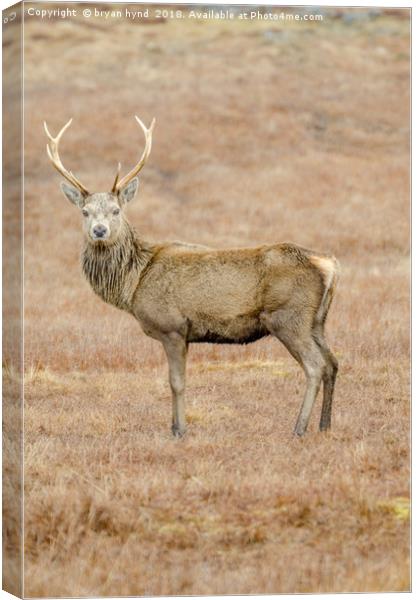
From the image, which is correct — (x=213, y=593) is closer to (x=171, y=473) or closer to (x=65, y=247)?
(x=171, y=473)

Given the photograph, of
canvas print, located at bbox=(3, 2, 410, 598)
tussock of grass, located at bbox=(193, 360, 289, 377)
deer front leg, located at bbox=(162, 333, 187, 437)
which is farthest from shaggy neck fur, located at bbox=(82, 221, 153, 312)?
tussock of grass, located at bbox=(193, 360, 289, 377)

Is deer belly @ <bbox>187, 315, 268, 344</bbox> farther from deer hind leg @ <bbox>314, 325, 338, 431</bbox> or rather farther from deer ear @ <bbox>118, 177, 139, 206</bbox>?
deer ear @ <bbox>118, 177, 139, 206</bbox>

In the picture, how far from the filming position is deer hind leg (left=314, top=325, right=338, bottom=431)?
916 centimetres

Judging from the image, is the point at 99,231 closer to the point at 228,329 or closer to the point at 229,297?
the point at 229,297

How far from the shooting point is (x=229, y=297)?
905 centimetres

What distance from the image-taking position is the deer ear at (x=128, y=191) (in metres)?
9.18

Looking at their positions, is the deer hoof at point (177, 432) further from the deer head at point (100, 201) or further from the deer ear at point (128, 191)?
the deer ear at point (128, 191)

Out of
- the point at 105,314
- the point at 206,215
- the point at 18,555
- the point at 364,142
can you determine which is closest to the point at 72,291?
the point at 105,314

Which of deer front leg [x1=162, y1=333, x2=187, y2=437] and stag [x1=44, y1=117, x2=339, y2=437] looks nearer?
stag [x1=44, y1=117, x2=339, y2=437]

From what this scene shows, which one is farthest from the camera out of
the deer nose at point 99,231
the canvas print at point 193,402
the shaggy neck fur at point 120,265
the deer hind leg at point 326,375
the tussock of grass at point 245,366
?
the tussock of grass at point 245,366

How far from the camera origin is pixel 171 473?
7980 mm

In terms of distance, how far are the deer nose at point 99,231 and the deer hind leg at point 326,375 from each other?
Result: 185 cm

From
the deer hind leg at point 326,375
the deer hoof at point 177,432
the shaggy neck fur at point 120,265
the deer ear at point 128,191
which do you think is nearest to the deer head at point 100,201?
the deer ear at point 128,191

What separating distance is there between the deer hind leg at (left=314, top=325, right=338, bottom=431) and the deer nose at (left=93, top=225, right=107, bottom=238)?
185cm
